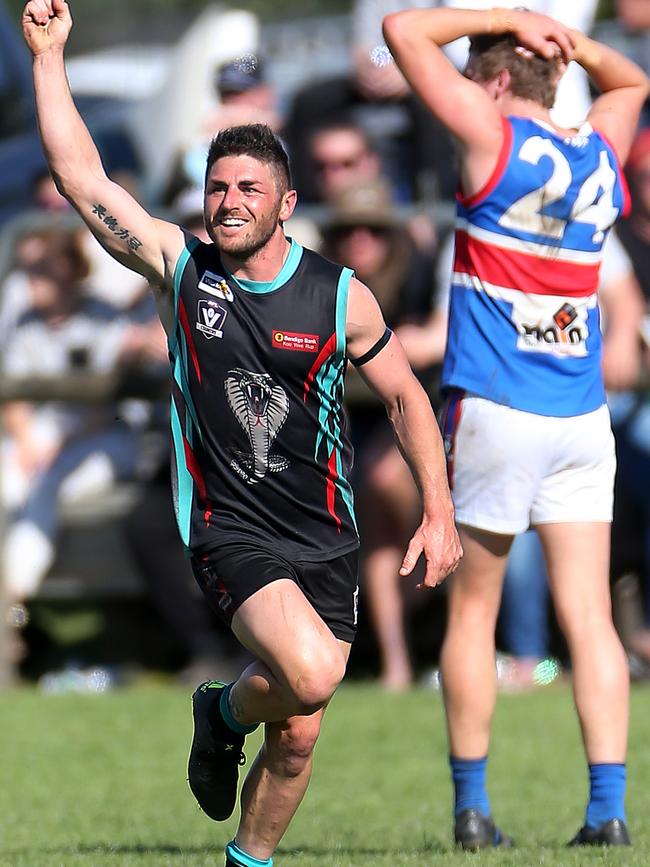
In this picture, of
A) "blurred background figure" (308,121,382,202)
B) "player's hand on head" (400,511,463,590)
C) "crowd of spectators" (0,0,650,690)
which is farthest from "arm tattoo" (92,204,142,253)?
"blurred background figure" (308,121,382,202)

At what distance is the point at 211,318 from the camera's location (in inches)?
192

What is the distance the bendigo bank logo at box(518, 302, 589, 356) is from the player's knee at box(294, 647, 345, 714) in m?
1.48

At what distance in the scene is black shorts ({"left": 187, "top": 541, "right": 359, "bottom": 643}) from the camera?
4.79 m

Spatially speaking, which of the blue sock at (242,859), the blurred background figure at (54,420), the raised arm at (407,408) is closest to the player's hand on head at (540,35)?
the raised arm at (407,408)

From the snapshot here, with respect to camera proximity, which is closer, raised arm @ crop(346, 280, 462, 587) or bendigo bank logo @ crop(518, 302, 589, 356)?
raised arm @ crop(346, 280, 462, 587)

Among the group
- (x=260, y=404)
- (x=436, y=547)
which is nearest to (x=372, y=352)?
(x=260, y=404)

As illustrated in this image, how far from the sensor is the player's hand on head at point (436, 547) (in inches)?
189

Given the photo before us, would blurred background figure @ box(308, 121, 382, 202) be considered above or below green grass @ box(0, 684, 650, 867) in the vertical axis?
above

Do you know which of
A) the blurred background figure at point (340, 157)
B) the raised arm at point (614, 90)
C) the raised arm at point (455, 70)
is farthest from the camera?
the blurred background figure at point (340, 157)

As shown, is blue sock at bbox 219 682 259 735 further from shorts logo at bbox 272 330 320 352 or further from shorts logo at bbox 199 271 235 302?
shorts logo at bbox 199 271 235 302

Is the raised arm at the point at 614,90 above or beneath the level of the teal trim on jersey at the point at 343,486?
above

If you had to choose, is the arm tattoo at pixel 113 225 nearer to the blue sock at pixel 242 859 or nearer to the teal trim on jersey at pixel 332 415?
the teal trim on jersey at pixel 332 415

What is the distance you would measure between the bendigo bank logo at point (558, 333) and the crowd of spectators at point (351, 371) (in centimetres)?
335

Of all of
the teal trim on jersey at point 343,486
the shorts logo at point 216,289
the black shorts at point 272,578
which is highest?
the shorts logo at point 216,289
